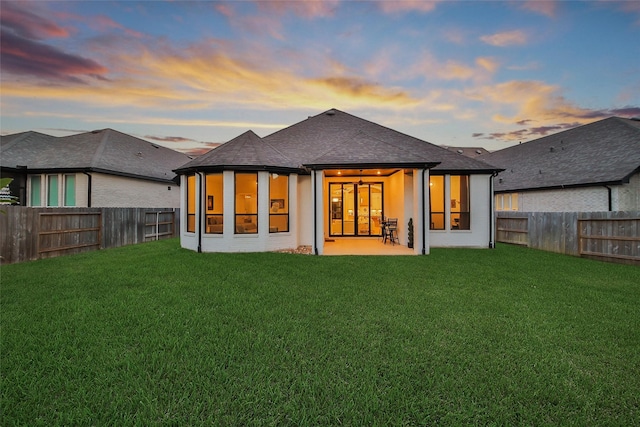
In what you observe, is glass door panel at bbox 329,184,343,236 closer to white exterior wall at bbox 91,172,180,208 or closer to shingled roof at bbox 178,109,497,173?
shingled roof at bbox 178,109,497,173

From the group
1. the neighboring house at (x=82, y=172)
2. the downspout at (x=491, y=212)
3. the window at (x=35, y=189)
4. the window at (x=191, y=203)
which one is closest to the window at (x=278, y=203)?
the window at (x=191, y=203)

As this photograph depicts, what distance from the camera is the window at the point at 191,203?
39.4 ft

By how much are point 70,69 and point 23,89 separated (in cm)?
180

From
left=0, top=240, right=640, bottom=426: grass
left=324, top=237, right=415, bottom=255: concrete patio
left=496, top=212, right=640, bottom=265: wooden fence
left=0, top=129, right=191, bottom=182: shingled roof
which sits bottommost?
left=0, top=240, right=640, bottom=426: grass

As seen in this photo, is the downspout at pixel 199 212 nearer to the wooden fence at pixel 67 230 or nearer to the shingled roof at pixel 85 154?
the wooden fence at pixel 67 230

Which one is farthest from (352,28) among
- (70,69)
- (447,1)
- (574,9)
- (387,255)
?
(70,69)

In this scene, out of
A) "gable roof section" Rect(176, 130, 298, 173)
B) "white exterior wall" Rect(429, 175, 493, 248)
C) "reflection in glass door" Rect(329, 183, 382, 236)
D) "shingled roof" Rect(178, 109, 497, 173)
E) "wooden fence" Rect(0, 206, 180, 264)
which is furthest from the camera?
"reflection in glass door" Rect(329, 183, 382, 236)

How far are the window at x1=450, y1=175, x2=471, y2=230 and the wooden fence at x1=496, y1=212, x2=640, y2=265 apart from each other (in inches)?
102

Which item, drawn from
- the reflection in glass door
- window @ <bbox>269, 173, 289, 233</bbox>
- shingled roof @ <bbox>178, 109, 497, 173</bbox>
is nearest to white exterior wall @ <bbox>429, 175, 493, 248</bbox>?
shingled roof @ <bbox>178, 109, 497, 173</bbox>

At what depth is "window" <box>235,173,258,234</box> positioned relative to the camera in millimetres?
11250

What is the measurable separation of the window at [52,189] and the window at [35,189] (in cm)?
41

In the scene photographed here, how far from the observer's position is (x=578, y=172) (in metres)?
14.9

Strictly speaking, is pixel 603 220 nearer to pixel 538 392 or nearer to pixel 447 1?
pixel 447 1

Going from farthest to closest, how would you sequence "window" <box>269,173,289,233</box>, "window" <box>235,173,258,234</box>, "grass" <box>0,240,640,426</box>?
"window" <box>269,173,289,233</box> < "window" <box>235,173,258,234</box> < "grass" <box>0,240,640,426</box>
